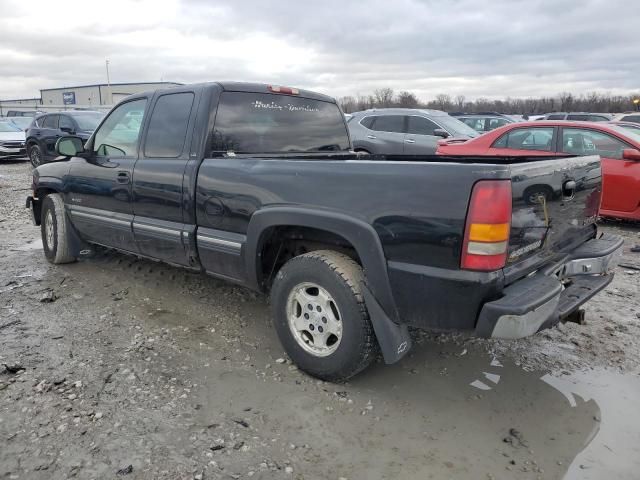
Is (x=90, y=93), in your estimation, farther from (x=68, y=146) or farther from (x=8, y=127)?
(x=68, y=146)

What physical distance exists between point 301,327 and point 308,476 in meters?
0.99

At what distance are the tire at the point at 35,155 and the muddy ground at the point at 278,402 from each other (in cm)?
1285

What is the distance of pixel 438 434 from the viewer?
2676mm

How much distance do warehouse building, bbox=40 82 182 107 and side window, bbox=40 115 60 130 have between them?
2037 inches

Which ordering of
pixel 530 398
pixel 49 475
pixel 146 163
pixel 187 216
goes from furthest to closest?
1. pixel 146 163
2. pixel 187 216
3. pixel 530 398
4. pixel 49 475

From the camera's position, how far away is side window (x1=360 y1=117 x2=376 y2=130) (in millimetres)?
11906

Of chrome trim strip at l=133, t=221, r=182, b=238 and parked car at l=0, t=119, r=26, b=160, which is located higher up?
parked car at l=0, t=119, r=26, b=160

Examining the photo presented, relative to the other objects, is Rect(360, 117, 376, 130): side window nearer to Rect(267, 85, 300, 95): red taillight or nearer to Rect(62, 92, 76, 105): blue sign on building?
Rect(267, 85, 300, 95): red taillight

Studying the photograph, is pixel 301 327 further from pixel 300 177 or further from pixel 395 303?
pixel 300 177

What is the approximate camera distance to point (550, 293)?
8.50 ft

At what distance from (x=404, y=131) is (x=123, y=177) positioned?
8.18 m

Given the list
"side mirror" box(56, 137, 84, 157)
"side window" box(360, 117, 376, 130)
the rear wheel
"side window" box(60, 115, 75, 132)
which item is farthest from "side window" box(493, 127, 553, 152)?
the rear wheel

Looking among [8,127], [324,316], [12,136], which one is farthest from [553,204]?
[8,127]

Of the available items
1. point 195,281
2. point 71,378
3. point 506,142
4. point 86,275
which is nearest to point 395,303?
point 71,378
